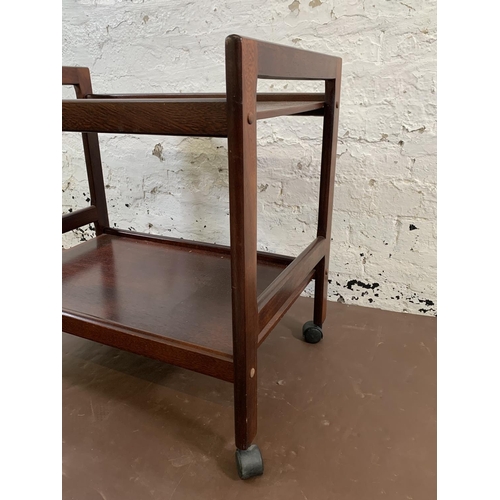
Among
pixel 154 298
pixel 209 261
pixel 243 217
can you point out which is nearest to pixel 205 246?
pixel 209 261

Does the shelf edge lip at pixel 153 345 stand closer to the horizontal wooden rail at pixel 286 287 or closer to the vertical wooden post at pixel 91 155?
the horizontal wooden rail at pixel 286 287

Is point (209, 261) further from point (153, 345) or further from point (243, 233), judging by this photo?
point (243, 233)

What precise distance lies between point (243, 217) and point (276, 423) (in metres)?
0.52

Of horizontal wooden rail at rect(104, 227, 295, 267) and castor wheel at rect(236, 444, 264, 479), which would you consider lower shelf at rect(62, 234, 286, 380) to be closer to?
horizontal wooden rail at rect(104, 227, 295, 267)

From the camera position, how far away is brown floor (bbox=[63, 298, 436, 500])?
802mm

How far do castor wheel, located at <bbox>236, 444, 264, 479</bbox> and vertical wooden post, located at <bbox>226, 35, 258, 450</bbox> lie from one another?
0.5 inches

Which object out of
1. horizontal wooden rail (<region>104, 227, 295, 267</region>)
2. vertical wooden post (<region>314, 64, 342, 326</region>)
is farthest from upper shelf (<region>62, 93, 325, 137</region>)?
horizontal wooden rail (<region>104, 227, 295, 267</region>)

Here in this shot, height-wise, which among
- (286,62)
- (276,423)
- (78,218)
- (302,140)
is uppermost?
(286,62)

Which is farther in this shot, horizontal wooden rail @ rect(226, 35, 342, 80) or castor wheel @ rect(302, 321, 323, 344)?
castor wheel @ rect(302, 321, 323, 344)

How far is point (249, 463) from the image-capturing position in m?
0.81

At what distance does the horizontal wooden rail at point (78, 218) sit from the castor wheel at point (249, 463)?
31.2 inches

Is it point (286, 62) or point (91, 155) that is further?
point (91, 155)

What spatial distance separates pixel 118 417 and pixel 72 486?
0.18 m

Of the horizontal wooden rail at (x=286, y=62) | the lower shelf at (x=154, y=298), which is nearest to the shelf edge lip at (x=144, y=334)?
the lower shelf at (x=154, y=298)
